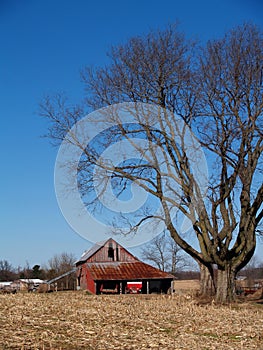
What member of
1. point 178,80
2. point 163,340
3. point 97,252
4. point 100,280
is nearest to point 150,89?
point 178,80

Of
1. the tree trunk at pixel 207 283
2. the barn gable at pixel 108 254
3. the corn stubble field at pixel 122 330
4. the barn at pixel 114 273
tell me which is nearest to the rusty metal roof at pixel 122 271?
the barn at pixel 114 273

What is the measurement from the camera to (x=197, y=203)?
→ 20500mm

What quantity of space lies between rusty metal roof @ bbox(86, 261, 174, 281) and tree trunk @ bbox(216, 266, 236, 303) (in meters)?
23.0

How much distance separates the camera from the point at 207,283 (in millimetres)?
24297

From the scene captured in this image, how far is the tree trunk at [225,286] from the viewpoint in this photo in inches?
792

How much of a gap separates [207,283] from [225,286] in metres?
4.17

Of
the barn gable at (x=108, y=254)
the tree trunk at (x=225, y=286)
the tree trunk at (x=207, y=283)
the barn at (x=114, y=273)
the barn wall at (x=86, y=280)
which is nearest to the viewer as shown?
the tree trunk at (x=225, y=286)

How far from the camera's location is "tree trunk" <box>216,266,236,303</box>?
2011cm

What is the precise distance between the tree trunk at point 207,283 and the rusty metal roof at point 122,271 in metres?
18.8

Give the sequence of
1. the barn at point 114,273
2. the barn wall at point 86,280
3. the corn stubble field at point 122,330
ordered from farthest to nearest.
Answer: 1. the barn at point 114,273
2. the barn wall at point 86,280
3. the corn stubble field at point 122,330

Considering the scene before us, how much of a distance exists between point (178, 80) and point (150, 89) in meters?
1.35

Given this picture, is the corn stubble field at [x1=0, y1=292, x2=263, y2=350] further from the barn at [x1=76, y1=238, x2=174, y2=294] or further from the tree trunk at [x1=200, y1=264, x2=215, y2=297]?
the barn at [x1=76, y1=238, x2=174, y2=294]

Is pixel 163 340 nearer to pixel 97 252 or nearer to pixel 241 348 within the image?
pixel 241 348

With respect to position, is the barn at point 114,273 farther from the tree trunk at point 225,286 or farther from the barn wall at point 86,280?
the tree trunk at point 225,286
